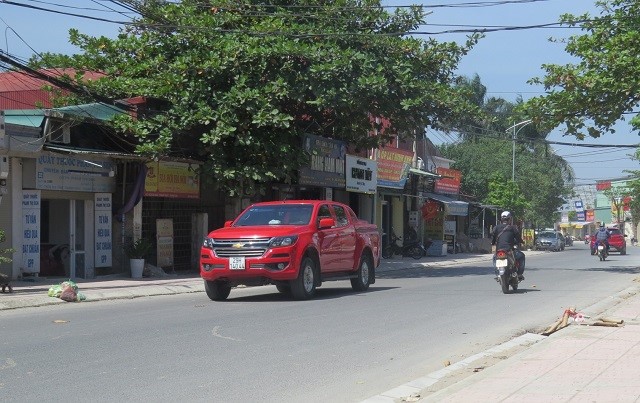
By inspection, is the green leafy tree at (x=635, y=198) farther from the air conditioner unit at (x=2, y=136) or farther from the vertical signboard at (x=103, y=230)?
the air conditioner unit at (x=2, y=136)

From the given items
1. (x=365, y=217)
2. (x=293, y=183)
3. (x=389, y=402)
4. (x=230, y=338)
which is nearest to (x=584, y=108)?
(x=293, y=183)

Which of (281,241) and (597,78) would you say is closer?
(281,241)

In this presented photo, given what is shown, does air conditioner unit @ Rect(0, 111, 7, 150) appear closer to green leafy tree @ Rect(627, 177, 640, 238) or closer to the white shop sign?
the white shop sign

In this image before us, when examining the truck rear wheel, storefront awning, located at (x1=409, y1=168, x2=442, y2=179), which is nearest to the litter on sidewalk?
the truck rear wheel

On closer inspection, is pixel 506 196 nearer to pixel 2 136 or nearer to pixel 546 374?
pixel 2 136

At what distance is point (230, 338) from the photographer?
37.4 ft

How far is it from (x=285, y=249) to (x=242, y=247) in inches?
33.2

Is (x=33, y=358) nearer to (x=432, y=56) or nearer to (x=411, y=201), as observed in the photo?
(x=432, y=56)

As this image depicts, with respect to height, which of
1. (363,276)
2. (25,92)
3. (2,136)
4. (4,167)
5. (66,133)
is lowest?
(363,276)

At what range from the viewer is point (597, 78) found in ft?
86.9

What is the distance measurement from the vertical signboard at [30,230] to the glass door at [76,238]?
5.04 feet

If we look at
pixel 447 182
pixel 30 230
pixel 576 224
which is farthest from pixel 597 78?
pixel 576 224

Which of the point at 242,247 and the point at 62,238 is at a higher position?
the point at 62,238

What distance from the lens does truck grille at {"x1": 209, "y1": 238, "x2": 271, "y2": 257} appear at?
16094mm
